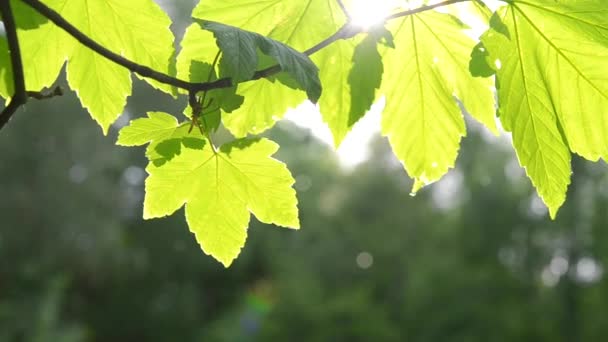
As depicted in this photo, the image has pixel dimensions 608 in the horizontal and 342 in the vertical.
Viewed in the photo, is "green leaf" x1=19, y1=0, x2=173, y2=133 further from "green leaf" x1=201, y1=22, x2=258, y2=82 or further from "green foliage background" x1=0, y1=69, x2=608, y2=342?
"green foliage background" x1=0, y1=69, x2=608, y2=342

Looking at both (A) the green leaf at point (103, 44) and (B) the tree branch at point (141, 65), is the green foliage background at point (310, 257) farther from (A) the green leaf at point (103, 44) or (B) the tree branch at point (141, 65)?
(B) the tree branch at point (141, 65)

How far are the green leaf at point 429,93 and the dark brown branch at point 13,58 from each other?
0.28m

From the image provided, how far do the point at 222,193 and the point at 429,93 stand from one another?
0.19 meters

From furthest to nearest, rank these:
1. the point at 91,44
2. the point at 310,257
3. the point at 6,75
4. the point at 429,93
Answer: the point at 310,257, the point at 429,93, the point at 6,75, the point at 91,44

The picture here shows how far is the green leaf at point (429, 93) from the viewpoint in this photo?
22.7 inches

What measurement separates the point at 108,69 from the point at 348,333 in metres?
9.63

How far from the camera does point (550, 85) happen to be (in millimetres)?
532

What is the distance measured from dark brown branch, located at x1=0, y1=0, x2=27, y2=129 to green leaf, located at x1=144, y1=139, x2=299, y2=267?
133mm

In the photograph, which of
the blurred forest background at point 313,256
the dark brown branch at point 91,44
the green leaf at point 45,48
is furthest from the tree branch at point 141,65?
the blurred forest background at point 313,256

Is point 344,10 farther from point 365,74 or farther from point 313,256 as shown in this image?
point 313,256

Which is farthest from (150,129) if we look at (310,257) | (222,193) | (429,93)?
(310,257)

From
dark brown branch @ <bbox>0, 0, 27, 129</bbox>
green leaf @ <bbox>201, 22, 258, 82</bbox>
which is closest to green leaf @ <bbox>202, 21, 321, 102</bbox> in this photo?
green leaf @ <bbox>201, 22, 258, 82</bbox>

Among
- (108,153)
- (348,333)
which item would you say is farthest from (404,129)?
(108,153)

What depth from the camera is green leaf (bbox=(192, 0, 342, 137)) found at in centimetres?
53
